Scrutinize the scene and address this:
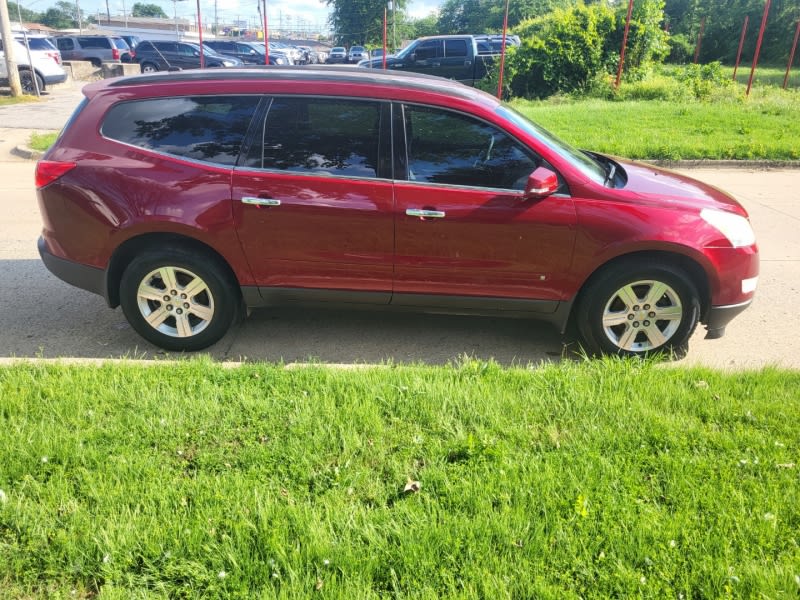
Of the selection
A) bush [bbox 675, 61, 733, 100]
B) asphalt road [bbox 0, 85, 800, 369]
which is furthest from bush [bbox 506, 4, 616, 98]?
asphalt road [bbox 0, 85, 800, 369]

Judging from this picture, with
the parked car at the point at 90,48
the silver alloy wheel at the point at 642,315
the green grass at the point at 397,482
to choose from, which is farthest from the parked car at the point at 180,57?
the green grass at the point at 397,482

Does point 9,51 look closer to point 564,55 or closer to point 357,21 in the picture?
point 564,55

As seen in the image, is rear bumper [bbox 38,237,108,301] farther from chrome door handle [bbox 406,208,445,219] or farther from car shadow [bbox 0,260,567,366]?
chrome door handle [bbox 406,208,445,219]

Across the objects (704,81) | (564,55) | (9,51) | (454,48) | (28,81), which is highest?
(454,48)

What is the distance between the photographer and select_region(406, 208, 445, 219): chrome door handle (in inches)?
164

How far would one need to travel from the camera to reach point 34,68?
21141 millimetres

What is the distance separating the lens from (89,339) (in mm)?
4738

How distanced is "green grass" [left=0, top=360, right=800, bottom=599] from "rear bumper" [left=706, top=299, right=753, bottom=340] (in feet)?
1.68

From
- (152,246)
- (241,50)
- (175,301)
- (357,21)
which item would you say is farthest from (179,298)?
(357,21)

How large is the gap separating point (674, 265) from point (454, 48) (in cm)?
1994

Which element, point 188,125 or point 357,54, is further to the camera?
point 357,54

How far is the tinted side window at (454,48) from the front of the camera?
22297mm

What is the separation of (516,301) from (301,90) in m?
2.00

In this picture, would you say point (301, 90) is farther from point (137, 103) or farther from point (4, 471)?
point (4, 471)
